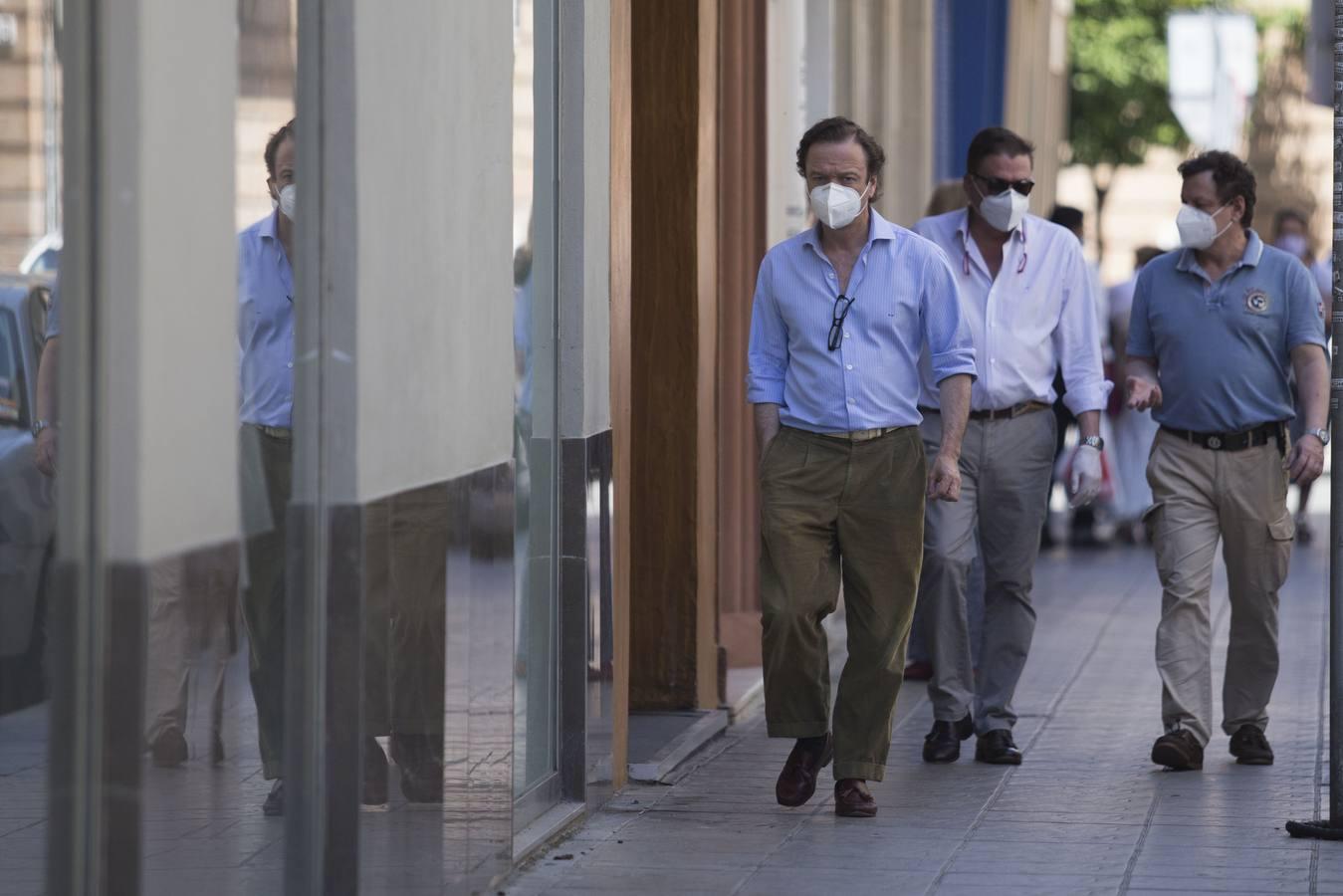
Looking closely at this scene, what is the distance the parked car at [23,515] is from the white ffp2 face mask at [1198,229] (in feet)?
15.3

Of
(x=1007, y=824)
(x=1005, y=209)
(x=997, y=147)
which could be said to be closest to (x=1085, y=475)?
(x=1005, y=209)

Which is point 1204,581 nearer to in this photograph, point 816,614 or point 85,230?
point 816,614

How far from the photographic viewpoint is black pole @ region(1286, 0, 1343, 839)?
21.5ft

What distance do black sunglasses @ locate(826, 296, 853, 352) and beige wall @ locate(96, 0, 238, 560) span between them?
2806 millimetres

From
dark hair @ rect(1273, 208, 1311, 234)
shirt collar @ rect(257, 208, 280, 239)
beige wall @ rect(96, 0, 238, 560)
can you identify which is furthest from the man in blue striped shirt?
dark hair @ rect(1273, 208, 1311, 234)

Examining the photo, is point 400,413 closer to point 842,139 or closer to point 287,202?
point 287,202

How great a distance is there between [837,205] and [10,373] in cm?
343

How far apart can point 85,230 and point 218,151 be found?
441 mm

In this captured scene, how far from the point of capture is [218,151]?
450cm

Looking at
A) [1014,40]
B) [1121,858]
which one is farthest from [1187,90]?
[1121,858]

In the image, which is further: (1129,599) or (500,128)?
(1129,599)

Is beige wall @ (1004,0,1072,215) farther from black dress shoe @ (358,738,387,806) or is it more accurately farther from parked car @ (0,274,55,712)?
parked car @ (0,274,55,712)

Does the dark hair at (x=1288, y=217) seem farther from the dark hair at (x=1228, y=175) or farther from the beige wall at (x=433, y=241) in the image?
the beige wall at (x=433, y=241)

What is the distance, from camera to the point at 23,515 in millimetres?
4070
